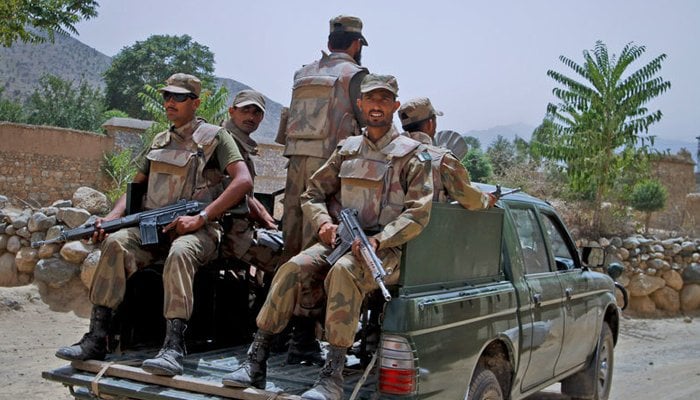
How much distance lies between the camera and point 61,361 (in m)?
7.17

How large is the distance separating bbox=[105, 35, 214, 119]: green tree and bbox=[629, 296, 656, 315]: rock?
3087 centimetres

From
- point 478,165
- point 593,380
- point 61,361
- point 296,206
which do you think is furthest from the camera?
point 478,165

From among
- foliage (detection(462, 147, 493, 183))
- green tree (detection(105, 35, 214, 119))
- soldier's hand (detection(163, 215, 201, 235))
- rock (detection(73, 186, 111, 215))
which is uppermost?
green tree (detection(105, 35, 214, 119))

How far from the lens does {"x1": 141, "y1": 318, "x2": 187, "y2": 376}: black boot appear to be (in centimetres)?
361

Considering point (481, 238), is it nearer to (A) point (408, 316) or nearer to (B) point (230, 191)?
(A) point (408, 316)

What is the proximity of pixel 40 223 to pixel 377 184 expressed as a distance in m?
6.55

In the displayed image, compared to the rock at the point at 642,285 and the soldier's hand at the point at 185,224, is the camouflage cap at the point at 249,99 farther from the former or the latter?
the rock at the point at 642,285

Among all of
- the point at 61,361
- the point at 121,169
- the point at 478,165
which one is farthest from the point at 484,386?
the point at 478,165

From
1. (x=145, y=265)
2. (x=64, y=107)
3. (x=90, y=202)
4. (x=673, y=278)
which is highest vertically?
(x=64, y=107)

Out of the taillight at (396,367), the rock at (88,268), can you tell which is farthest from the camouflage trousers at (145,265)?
the rock at (88,268)

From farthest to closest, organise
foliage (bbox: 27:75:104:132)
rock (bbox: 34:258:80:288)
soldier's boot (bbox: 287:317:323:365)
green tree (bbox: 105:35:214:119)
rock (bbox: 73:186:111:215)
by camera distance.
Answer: green tree (bbox: 105:35:214:119), foliage (bbox: 27:75:104:132), rock (bbox: 73:186:111:215), rock (bbox: 34:258:80:288), soldier's boot (bbox: 287:317:323:365)

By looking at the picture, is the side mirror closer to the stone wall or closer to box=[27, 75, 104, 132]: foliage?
the stone wall

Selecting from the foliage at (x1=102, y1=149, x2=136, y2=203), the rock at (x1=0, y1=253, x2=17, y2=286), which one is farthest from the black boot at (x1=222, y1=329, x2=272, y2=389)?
the foliage at (x1=102, y1=149, x2=136, y2=203)

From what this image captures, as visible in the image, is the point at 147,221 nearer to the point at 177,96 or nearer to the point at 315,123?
the point at 177,96
